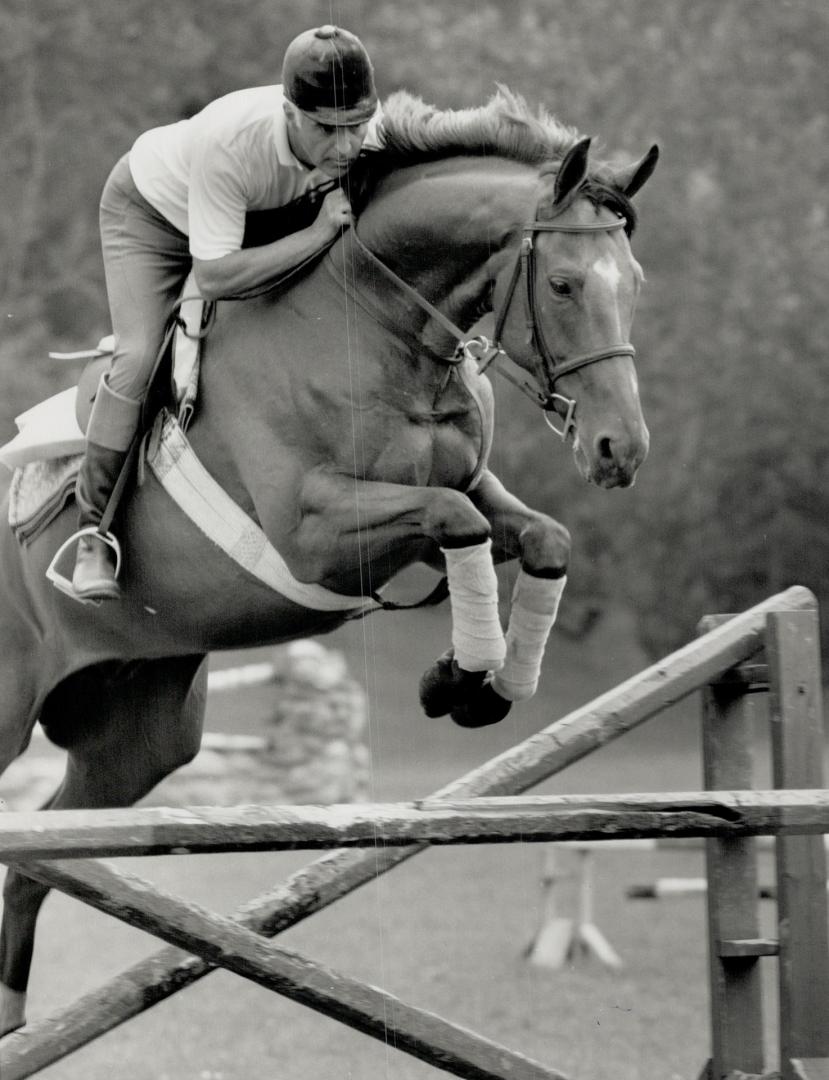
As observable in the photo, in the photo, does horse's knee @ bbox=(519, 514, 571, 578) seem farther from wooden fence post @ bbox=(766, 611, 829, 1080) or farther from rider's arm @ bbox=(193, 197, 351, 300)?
rider's arm @ bbox=(193, 197, 351, 300)

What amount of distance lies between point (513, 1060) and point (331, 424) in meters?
1.36

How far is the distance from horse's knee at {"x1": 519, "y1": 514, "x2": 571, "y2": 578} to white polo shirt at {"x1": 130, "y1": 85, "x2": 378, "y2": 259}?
35.0 inches

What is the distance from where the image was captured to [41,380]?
7.69m

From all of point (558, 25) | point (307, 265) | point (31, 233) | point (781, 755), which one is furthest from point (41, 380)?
point (558, 25)

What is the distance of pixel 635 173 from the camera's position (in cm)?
340

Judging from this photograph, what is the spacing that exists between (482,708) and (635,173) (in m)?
1.19

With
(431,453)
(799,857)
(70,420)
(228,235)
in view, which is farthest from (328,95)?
(799,857)

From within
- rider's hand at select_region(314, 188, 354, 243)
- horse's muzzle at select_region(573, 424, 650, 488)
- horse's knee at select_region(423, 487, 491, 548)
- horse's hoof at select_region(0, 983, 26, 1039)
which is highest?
rider's hand at select_region(314, 188, 354, 243)

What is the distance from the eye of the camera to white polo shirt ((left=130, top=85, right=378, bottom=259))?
3.44 m

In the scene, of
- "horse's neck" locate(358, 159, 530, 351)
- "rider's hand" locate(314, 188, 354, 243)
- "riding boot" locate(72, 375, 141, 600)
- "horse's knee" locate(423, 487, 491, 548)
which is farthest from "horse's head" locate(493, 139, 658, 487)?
"riding boot" locate(72, 375, 141, 600)

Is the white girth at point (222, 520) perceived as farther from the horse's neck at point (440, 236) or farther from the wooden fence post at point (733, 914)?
the wooden fence post at point (733, 914)

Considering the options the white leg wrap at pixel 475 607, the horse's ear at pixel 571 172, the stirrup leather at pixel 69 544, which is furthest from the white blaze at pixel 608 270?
the stirrup leather at pixel 69 544

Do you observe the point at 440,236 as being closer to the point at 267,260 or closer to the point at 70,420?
the point at 267,260

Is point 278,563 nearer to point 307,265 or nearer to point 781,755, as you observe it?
point 307,265
